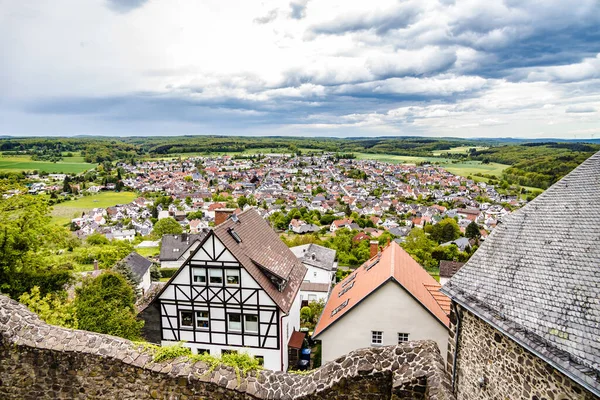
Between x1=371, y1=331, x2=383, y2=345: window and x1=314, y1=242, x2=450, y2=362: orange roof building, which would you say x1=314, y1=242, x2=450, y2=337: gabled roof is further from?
x1=371, y1=331, x2=383, y2=345: window

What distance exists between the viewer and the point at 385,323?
15.8 meters

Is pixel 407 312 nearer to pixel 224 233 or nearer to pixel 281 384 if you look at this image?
pixel 224 233

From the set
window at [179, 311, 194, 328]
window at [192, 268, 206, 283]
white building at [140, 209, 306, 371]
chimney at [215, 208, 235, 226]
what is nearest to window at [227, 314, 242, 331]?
white building at [140, 209, 306, 371]

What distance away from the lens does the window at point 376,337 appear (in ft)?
52.4

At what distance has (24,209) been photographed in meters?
17.4

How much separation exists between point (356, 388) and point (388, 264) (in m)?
12.0

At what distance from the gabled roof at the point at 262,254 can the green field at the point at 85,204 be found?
8709 centimetres

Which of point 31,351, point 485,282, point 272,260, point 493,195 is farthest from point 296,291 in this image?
point 493,195

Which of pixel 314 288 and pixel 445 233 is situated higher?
pixel 314 288

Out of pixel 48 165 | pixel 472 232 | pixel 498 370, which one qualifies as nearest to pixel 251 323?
pixel 498 370

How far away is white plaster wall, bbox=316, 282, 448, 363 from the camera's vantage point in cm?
1554

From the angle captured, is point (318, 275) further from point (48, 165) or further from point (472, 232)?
point (48, 165)

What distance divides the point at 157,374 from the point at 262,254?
11.0 metres

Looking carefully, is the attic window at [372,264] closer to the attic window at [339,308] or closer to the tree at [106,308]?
the attic window at [339,308]
